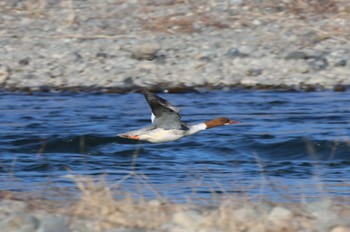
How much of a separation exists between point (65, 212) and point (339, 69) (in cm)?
1031

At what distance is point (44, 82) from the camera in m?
17.0

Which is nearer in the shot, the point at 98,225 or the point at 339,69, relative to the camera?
the point at 98,225

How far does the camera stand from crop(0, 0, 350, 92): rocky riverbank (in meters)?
16.9

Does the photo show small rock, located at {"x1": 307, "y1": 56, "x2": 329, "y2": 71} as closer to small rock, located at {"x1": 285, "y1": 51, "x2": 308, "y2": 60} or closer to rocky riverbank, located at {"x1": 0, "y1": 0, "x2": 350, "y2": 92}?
rocky riverbank, located at {"x1": 0, "y1": 0, "x2": 350, "y2": 92}

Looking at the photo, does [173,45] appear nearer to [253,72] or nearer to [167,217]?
[253,72]

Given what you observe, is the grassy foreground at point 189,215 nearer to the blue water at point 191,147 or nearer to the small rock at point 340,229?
the small rock at point 340,229

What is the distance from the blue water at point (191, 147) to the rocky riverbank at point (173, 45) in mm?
521

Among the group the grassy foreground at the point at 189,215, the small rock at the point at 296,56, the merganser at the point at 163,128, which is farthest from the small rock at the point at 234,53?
the grassy foreground at the point at 189,215

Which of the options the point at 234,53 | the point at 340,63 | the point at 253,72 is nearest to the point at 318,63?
the point at 340,63

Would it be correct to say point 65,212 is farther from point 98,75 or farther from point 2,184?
point 98,75

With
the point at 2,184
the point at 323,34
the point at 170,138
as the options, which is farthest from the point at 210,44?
the point at 2,184

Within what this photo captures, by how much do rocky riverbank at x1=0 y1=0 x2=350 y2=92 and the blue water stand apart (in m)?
0.52

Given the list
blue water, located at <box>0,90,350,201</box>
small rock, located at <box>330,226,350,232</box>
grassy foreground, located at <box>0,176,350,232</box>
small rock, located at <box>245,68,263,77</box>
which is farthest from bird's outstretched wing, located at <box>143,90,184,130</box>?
small rock, located at <box>245,68,263,77</box>

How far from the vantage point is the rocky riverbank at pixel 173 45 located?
16.9m
